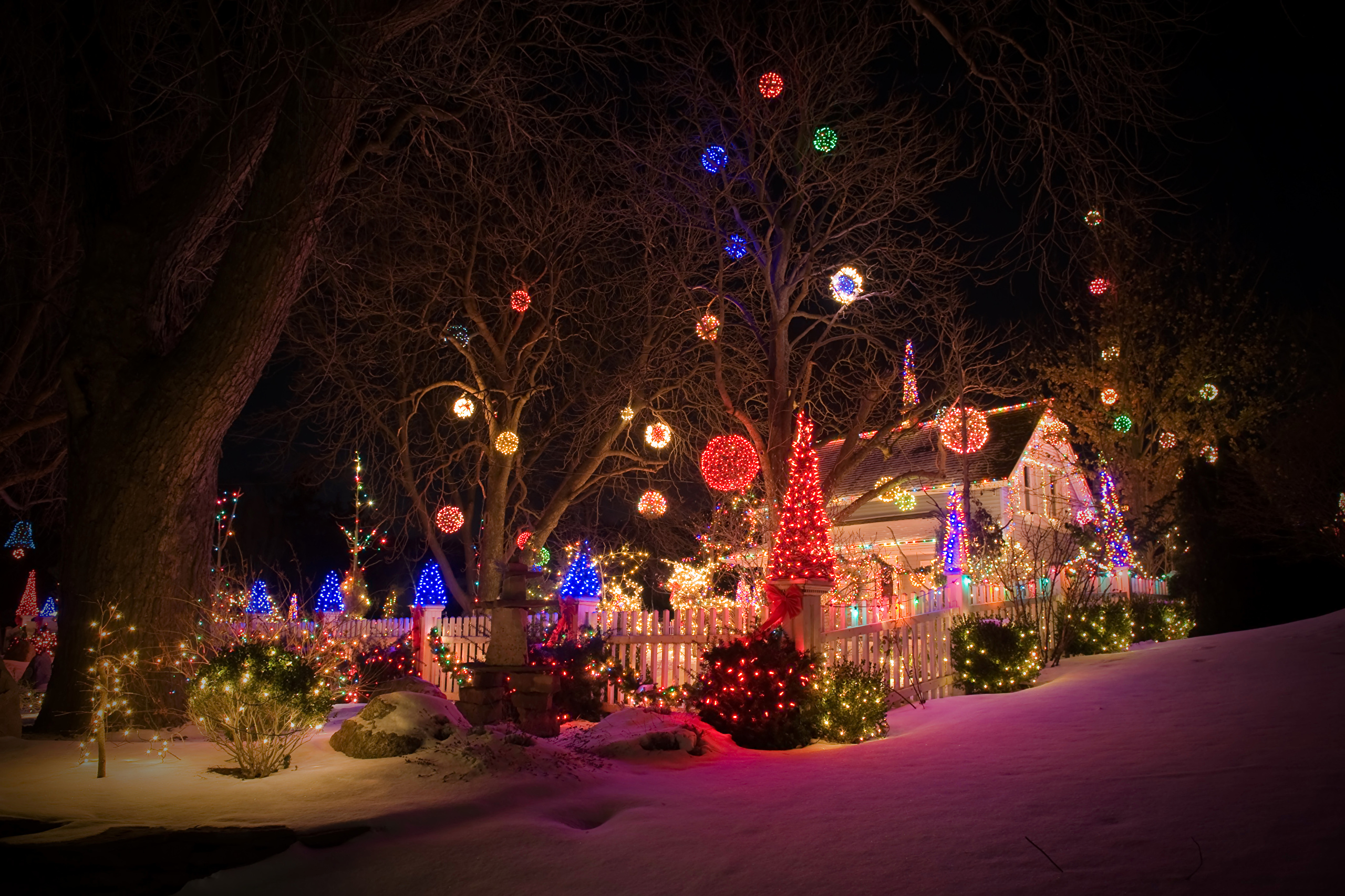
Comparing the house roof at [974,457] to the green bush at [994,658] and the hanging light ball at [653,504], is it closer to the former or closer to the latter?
the hanging light ball at [653,504]

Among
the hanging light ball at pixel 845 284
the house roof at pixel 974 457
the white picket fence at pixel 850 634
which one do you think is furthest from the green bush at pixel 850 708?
the house roof at pixel 974 457

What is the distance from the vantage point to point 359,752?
6113mm

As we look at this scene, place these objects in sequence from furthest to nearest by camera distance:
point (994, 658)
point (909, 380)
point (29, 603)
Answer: point (29, 603), point (909, 380), point (994, 658)

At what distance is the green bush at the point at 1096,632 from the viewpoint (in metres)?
12.0

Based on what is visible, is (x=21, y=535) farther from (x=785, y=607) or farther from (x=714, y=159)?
(x=785, y=607)

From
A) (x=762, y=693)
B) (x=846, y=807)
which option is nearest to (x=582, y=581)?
(x=762, y=693)

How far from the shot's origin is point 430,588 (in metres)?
23.7

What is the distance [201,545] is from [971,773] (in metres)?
6.75

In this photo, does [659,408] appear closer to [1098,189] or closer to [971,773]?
[1098,189]

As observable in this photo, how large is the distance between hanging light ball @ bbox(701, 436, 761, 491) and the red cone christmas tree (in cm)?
294

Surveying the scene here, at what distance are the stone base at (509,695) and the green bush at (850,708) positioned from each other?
3923 millimetres

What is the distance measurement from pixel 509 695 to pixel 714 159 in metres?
9.58

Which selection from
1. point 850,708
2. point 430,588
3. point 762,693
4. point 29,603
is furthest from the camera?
point 29,603

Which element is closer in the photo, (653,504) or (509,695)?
(509,695)
